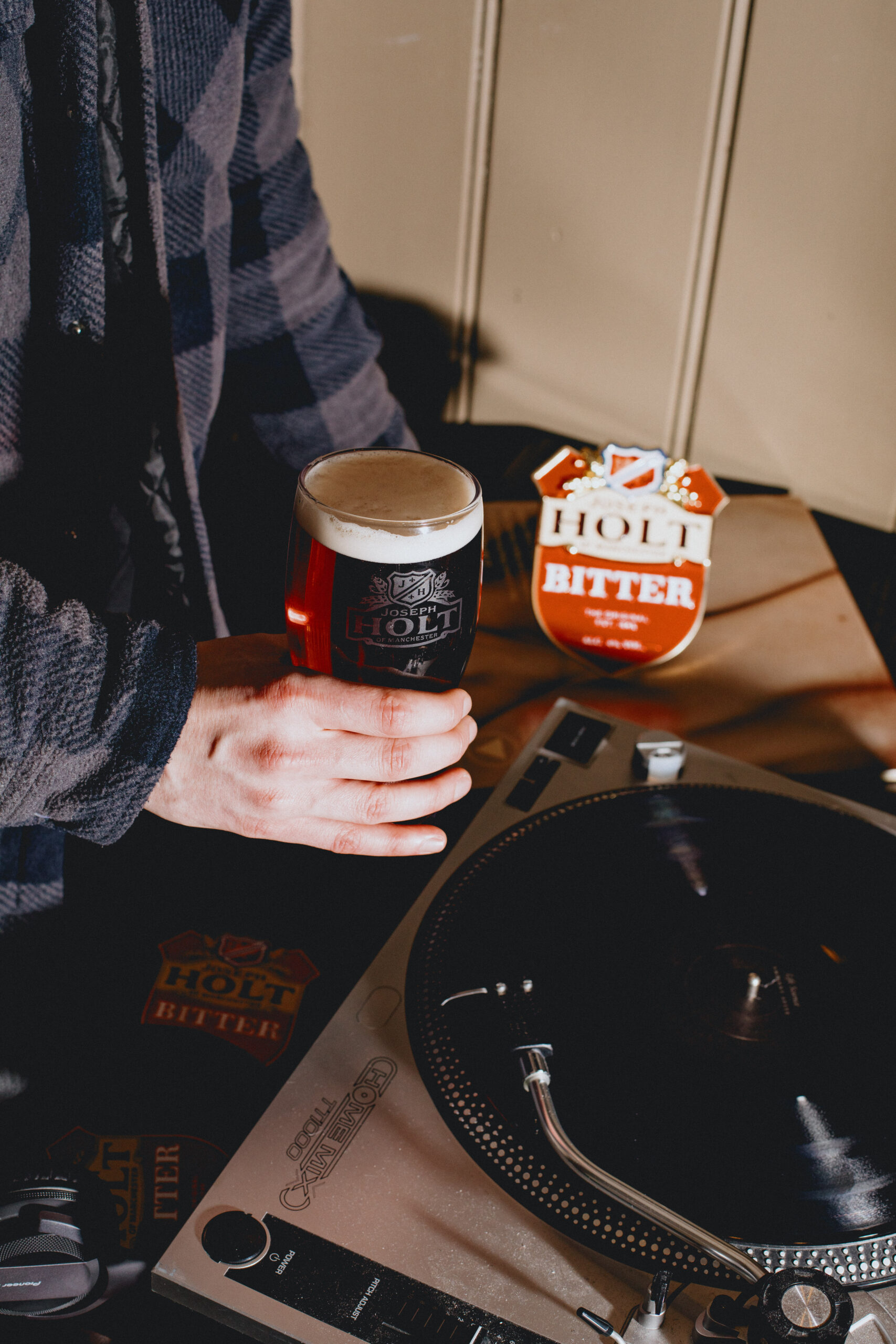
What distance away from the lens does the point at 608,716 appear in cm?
117

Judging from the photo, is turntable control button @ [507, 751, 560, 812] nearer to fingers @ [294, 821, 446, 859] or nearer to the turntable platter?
the turntable platter

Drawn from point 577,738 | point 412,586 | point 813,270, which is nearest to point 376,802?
point 412,586

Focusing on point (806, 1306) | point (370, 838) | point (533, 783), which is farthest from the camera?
point (533, 783)

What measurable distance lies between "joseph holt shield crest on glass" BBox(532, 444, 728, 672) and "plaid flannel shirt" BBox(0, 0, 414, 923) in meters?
0.31

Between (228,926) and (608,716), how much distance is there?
484mm

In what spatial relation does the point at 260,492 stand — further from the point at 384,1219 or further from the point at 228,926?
the point at 384,1219

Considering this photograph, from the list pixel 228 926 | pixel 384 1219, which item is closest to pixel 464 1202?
pixel 384 1219

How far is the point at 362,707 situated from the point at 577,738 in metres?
0.44

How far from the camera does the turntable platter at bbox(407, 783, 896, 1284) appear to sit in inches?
27.4

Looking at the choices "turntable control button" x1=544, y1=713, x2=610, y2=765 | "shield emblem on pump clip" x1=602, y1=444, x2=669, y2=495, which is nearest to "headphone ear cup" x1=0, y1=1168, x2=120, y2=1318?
"turntable control button" x1=544, y1=713, x2=610, y2=765

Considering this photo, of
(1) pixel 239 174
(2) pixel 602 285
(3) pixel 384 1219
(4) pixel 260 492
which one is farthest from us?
(2) pixel 602 285

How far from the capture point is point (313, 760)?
75 cm

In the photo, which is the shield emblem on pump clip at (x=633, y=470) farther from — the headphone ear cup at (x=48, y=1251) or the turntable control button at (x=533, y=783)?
the headphone ear cup at (x=48, y=1251)

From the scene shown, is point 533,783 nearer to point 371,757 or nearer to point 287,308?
point 371,757
